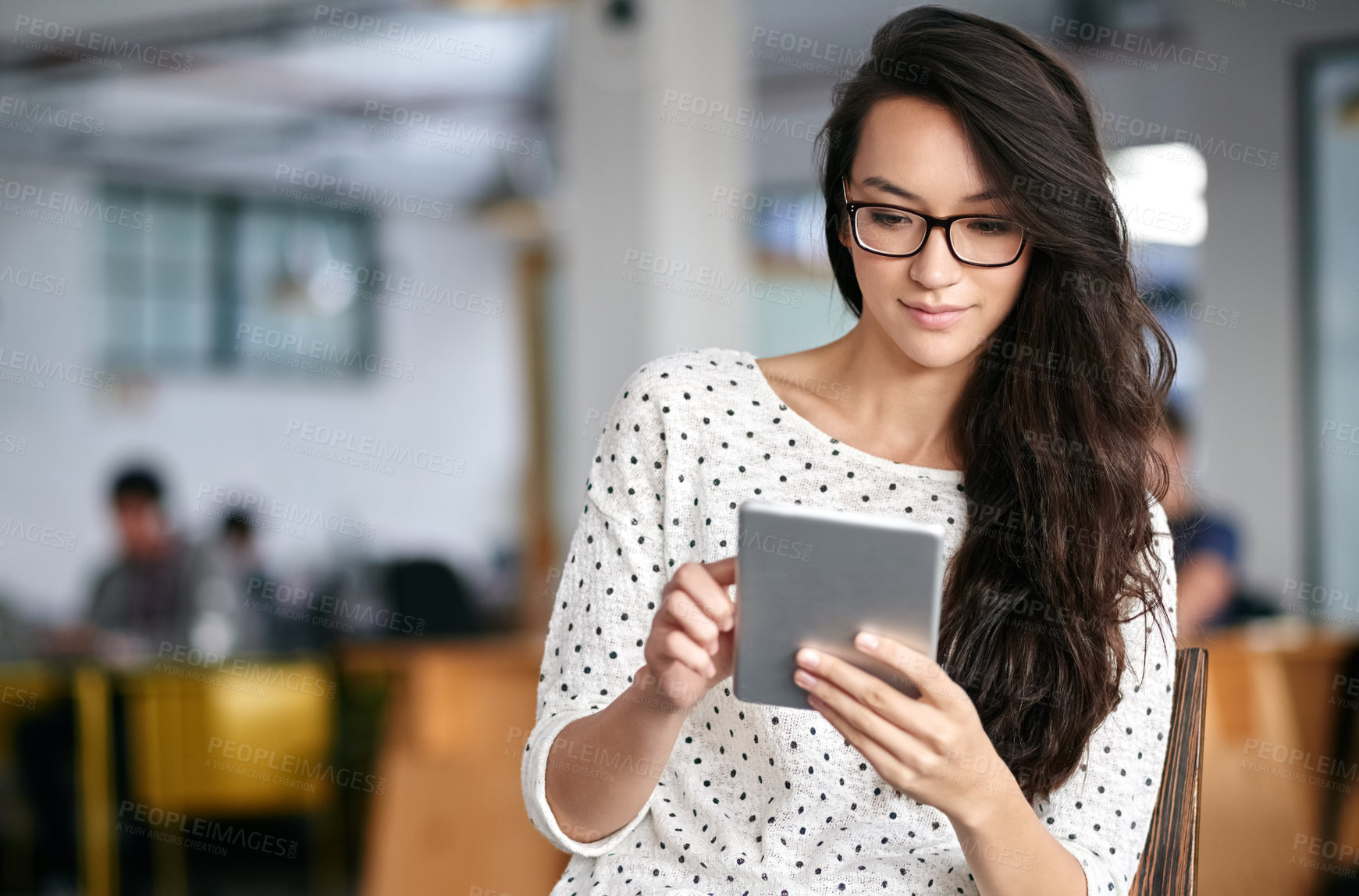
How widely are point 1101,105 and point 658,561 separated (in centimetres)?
67

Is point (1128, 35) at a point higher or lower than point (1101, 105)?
higher

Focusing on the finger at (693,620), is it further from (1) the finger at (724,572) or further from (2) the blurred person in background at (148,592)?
(2) the blurred person in background at (148,592)

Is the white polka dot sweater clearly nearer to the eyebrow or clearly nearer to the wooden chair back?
the wooden chair back

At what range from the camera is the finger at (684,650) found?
1.06 m

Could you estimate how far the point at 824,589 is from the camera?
1003 mm

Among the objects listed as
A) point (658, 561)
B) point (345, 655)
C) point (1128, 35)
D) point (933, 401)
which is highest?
point (1128, 35)

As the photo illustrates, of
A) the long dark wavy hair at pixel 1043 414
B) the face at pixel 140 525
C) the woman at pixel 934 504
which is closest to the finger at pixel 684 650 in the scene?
the woman at pixel 934 504

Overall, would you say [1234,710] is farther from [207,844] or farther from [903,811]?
[207,844]

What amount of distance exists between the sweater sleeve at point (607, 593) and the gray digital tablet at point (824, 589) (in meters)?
0.29

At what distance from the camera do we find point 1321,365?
4879 mm

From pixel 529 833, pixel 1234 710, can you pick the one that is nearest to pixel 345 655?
pixel 529 833

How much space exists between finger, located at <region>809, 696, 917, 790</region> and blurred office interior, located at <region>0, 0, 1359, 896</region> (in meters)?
0.72

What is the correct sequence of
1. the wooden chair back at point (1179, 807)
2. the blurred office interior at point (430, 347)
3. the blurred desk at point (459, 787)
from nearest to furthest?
the wooden chair back at point (1179, 807), the blurred desk at point (459, 787), the blurred office interior at point (430, 347)

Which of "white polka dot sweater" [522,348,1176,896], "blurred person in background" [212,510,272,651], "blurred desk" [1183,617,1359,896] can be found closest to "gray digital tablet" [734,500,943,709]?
"white polka dot sweater" [522,348,1176,896]
